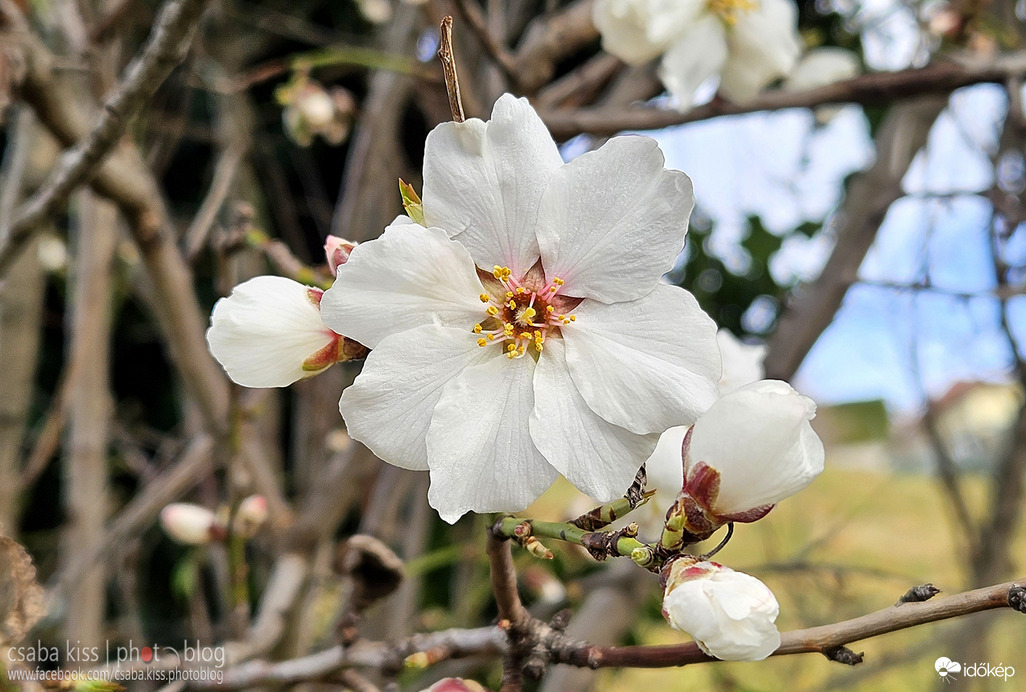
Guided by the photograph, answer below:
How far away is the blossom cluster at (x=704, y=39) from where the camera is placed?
27.1 inches

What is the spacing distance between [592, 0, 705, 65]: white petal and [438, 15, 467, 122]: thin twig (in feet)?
1.41

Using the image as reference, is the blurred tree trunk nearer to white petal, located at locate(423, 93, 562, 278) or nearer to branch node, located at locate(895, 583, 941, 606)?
white petal, located at locate(423, 93, 562, 278)

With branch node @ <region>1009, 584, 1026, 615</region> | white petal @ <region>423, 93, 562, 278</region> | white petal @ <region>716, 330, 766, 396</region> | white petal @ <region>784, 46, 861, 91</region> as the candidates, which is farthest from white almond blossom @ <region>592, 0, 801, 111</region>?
branch node @ <region>1009, 584, 1026, 615</region>

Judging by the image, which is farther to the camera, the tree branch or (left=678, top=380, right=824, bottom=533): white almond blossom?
the tree branch

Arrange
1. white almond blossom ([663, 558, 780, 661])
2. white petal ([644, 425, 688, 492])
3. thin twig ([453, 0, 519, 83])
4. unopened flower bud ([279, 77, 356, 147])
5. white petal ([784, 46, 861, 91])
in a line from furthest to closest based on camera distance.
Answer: unopened flower bud ([279, 77, 356, 147])
white petal ([784, 46, 861, 91])
thin twig ([453, 0, 519, 83])
white petal ([644, 425, 688, 492])
white almond blossom ([663, 558, 780, 661])

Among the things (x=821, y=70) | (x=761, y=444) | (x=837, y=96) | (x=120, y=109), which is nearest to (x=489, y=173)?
(x=761, y=444)

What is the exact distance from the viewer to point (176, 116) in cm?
146

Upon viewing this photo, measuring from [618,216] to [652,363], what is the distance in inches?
2.5

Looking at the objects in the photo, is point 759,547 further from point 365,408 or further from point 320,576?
point 365,408

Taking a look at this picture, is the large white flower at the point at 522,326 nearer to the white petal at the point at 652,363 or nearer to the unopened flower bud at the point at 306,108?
the white petal at the point at 652,363

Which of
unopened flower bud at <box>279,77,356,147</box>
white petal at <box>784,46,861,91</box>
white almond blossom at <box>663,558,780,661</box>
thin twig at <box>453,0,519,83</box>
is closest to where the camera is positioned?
white almond blossom at <box>663,558,780,661</box>

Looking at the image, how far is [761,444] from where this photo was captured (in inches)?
11.5

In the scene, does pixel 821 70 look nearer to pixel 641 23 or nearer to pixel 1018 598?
pixel 641 23

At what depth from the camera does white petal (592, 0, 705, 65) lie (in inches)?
26.8
